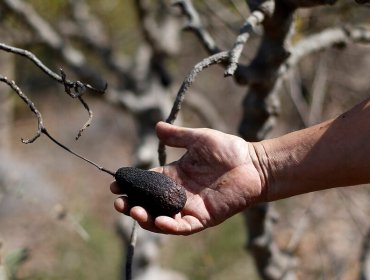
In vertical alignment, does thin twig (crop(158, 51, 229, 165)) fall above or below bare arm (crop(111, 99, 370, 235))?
above

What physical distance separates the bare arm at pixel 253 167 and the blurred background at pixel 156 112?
0.67 m

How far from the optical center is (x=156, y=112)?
16.5ft

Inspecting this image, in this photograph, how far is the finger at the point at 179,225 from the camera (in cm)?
209

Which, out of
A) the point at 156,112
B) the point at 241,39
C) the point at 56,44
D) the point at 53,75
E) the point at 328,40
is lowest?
the point at 156,112

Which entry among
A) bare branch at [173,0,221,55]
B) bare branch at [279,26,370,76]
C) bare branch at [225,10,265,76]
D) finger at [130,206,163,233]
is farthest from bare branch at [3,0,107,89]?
finger at [130,206,163,233]

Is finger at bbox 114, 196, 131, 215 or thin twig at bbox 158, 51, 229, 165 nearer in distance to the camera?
thin twig at bbox 158, 51, 229, 165

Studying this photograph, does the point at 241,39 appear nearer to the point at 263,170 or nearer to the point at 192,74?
the point at 192,74

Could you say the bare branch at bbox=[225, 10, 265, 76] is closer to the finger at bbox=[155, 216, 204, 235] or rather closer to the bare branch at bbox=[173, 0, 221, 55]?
the bare branch at bbox=[173, 0, 221, 55]

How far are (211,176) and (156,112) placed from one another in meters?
2.75

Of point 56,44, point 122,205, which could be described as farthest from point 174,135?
point 56,44

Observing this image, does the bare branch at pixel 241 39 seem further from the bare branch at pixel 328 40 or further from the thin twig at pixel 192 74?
the bare branch at pixel 328 40

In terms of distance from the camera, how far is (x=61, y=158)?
12289 millimetres

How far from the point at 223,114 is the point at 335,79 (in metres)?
4.44

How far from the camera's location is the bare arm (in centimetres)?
214
